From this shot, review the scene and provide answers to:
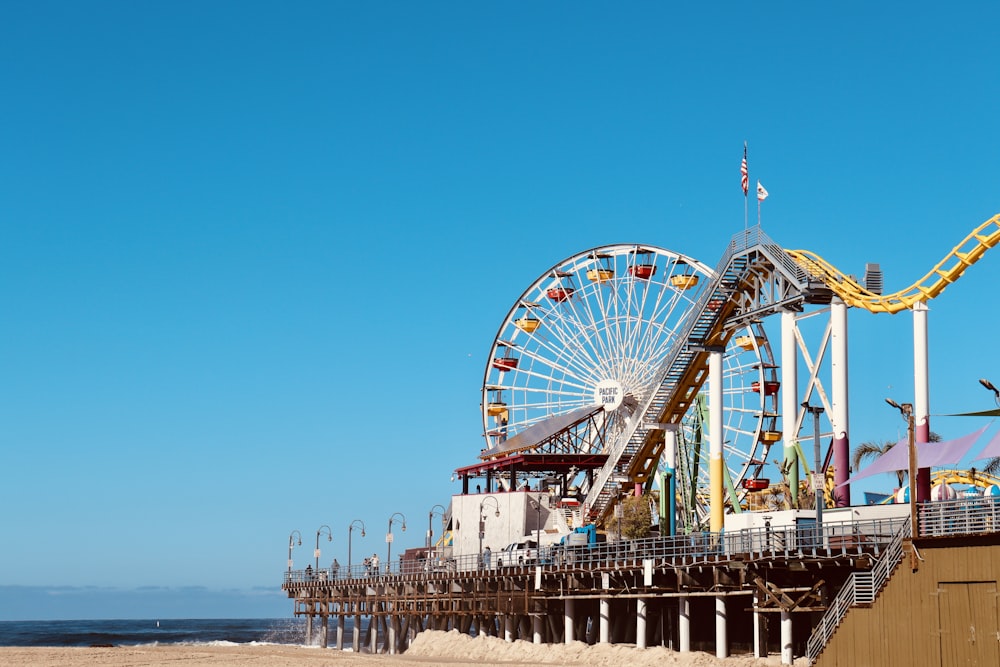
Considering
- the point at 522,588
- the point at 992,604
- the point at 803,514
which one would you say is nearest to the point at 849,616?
the point at 992,604

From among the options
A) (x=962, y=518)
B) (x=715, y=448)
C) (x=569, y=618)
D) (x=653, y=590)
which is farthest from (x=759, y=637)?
(x=569, y=618)

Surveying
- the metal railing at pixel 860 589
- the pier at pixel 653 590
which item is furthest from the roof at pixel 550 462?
the metal railing at pixel 860 589

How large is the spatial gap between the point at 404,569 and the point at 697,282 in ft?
72.3

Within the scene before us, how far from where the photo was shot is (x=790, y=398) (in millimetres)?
52031

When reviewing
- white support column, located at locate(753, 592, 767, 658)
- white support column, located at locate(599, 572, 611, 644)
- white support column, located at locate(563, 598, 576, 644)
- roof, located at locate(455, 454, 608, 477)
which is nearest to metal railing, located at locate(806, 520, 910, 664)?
white support column, located at locate(753, 592, 767, 658)

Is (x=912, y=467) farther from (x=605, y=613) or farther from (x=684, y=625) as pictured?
(x=605, y=613)

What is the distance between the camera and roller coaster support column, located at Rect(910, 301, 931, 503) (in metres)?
44.4

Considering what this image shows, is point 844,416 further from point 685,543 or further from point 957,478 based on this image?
point 957,478

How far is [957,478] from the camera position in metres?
65.0

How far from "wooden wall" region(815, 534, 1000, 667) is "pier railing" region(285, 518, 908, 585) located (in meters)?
3.48

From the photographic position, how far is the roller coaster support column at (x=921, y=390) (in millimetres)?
44438

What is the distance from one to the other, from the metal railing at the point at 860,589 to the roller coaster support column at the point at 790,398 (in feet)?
36.3

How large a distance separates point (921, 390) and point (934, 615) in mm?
11708

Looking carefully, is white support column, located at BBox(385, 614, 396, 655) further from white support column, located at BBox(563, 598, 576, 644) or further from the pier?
white support column, located at BBox(563, 598, 576, 644)
